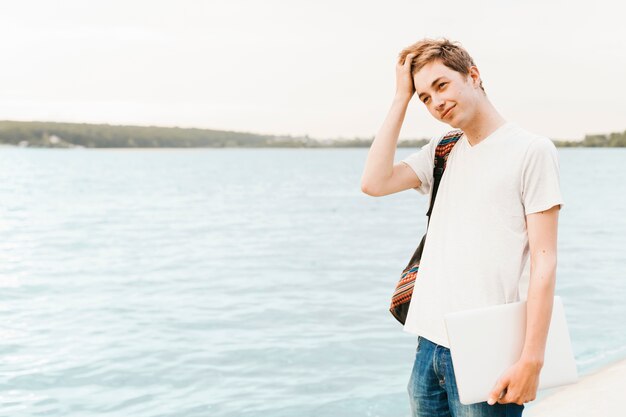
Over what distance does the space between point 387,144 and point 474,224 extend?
1.38 ft

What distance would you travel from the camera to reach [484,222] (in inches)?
93.5

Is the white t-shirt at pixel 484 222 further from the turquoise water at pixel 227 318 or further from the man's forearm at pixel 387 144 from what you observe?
the turquoise water at pixel 227 318

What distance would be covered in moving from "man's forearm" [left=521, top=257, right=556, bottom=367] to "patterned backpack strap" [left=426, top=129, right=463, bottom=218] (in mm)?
462

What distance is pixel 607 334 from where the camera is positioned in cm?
1009

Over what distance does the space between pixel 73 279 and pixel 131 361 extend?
789 centimetres

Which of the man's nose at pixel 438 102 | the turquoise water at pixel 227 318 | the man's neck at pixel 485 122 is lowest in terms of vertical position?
the turquoise water at pixel 227 318

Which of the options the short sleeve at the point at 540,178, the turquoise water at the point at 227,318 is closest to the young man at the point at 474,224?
the short sleeve at the point at 540,178

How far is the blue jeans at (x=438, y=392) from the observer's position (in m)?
2.38

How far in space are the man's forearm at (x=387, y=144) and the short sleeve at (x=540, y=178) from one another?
0.49 meters

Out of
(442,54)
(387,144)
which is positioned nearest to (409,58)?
(442,54)

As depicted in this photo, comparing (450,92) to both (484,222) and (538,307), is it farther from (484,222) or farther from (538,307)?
(538,307)

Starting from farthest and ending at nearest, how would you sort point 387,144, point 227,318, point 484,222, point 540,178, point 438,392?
1. point 227,318
2. point 387,144
3. point 438,392
4. point 484,222
5. point 540,178

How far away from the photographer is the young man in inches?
89.4

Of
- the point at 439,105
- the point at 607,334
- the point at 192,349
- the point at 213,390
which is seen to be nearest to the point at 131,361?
the point at 192,349
